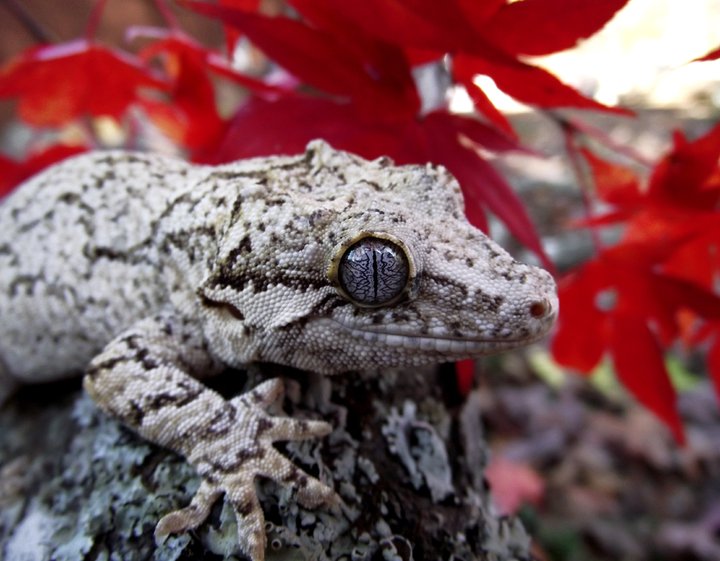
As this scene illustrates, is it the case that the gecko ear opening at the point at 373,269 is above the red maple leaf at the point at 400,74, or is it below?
below

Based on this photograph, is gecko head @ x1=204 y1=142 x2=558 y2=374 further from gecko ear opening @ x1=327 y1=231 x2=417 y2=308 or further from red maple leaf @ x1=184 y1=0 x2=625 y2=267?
red maple leaf @ x1=184 y1=0 x2=625 y2=267

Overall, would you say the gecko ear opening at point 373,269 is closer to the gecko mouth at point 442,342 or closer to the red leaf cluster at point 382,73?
the gecko mouth at point 442,342

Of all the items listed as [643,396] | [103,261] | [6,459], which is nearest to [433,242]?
[643,396]

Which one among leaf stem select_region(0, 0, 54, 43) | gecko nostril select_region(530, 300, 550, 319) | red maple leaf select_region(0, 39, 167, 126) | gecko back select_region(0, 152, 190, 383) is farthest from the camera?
leaf stem select_region(0, 0, 54, 43)

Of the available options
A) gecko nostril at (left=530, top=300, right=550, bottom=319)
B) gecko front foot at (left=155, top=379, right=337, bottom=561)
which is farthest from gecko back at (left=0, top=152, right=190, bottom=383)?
gecko nostril at (left=530, top=300, right=550, bottom=319)

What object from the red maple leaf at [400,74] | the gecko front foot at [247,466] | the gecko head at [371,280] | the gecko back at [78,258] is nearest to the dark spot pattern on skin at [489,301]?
the gecko head at [371,280]

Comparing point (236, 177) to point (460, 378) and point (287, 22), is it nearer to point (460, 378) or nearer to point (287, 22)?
point (287, 22)

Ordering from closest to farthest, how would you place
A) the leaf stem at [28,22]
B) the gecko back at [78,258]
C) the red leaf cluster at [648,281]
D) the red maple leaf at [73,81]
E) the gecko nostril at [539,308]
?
the gecko nostril at [539,308]
the red leaf cluster at [648,281]
the gecko back at [78,258]
the red maple leaf at [73,81]
the leaf stem at [28,22]
